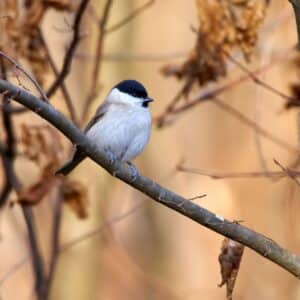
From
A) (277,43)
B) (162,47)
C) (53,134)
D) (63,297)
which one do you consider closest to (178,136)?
(162,47)

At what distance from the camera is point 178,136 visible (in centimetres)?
657

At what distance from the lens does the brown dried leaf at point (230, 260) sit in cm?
255

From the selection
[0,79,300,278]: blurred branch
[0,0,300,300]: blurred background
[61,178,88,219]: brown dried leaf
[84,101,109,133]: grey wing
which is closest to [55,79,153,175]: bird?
[84,101,109,133]: grey wing

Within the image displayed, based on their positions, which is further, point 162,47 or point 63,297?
point 162,47

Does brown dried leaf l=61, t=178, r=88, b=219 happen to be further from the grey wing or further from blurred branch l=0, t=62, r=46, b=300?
the grey wing

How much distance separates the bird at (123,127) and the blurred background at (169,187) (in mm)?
1250

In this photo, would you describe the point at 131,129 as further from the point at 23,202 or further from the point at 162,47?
the point at 162,47

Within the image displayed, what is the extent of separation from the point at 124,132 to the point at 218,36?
52 cm

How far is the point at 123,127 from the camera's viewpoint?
3350mm

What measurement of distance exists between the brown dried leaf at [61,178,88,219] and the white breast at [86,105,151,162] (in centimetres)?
41

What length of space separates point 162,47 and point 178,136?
78cm

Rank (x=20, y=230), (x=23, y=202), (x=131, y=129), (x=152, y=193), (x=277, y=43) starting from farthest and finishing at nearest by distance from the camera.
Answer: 1. (x=20, y=230)
2. (x=277, y=43)
3. (x=23, y=202)
4. (x=131, y=129)
5. (x=152, y=193)

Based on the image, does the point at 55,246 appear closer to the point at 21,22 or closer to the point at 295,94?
the point at 21,22

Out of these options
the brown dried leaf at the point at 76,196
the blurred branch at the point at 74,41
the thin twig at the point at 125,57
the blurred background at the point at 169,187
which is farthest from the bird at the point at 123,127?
the blurred background at the point at 169,187
